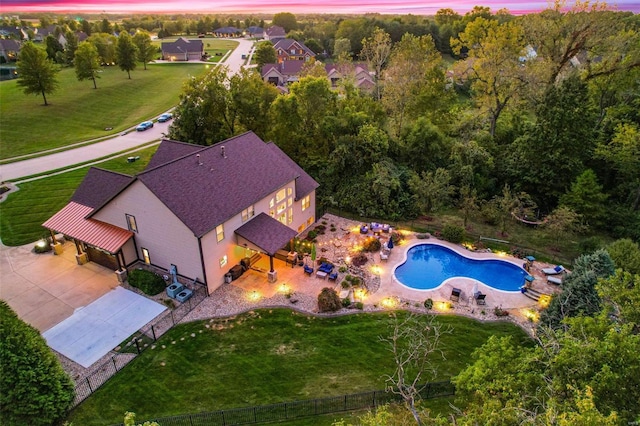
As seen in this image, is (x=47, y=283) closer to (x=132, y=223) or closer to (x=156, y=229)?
(x=132, y=223)

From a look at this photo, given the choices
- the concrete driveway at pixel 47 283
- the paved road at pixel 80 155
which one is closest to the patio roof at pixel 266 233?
the concrete driveway at pixel 47 283

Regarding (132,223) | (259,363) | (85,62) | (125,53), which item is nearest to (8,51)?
(125,53)

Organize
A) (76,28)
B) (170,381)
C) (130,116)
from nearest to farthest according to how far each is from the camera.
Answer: (170,381), (130,116), (76,28)

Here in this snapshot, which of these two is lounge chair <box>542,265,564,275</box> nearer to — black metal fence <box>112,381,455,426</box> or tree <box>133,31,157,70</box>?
black metal fence <box>112,381,455,426</box>

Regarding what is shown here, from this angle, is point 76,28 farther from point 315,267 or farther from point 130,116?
point 315,267

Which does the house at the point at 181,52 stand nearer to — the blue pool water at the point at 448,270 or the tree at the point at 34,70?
the tree at the point at 34,70

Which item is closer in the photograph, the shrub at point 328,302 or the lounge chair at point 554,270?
the shrub at point 328,302

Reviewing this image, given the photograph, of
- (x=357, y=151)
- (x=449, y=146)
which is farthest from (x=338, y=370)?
(x=449, y=146)
